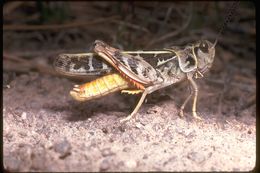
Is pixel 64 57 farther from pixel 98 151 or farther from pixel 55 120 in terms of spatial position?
pixel 98 151

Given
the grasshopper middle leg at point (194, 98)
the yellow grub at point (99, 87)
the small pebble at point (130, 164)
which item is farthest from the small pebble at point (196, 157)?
the yellow grub at point (99, 87)

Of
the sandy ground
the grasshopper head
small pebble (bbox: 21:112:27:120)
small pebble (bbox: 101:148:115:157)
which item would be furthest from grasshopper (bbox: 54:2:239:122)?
small pebble (bbox: 101:148:115:157)

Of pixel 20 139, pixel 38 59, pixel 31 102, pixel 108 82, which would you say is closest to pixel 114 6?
pixel 38 59

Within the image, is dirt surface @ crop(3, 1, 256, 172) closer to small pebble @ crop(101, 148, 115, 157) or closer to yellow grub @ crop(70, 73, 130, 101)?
small pebble @ crop(101, 148, 115, 157)

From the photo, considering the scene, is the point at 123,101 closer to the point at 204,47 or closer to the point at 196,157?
the point at 204,47

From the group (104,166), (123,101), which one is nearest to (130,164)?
(104,166)

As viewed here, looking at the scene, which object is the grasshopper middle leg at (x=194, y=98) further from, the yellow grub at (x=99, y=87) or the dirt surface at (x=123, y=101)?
the yellow grub at (x=99, y=87)

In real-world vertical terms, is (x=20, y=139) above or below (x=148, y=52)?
below

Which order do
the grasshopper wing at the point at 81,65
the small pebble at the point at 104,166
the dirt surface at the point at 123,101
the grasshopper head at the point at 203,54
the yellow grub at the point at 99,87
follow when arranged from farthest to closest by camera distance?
the grasshopper head at the point at 203,54, the grasshopper wing at the point at 81,65, the yellow grub at the point at 99,87, the dirt surface at the point at 123,101, the small pebble at the point at 104,166
